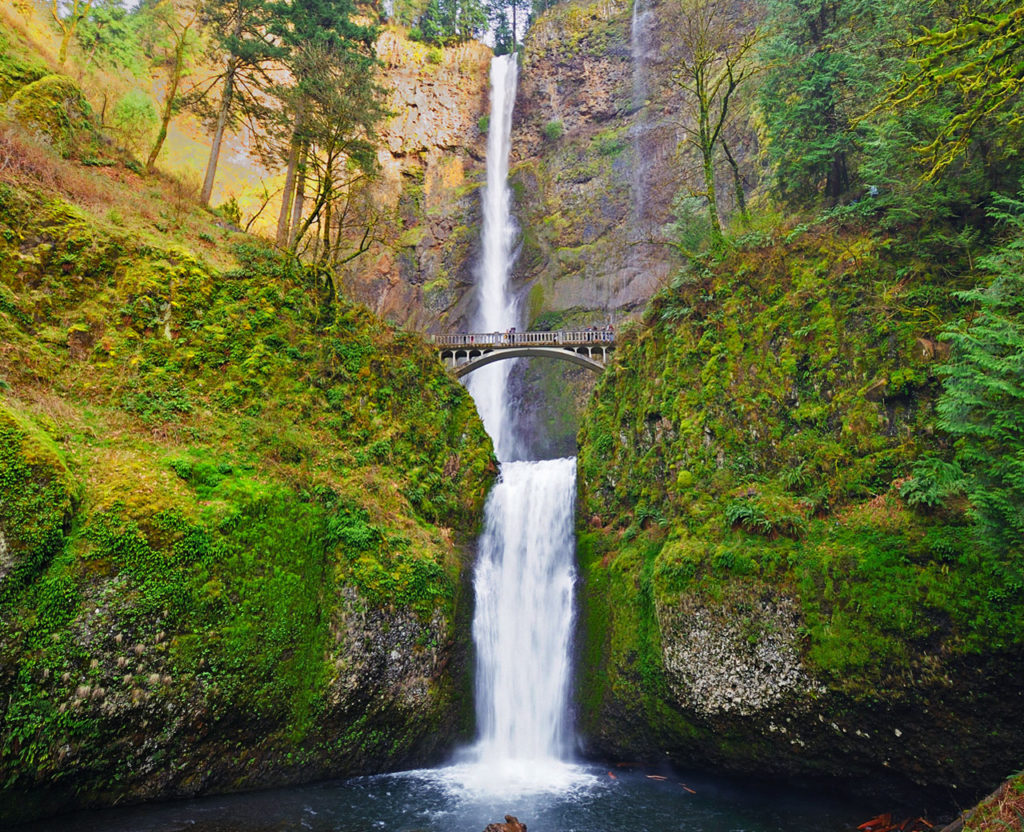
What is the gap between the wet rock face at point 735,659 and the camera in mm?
10031

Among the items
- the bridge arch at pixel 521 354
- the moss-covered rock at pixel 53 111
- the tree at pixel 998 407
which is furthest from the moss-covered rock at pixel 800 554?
the moss-covered rock at pixel 53 111

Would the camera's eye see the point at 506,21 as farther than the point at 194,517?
Yes

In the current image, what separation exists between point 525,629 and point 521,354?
1589 centimetres

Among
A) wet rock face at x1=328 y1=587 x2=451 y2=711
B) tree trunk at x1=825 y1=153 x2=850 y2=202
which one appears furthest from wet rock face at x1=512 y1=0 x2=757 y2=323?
wet rock face at x1=328 y1=587 x2=451 y2=711

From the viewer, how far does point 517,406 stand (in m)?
34.0

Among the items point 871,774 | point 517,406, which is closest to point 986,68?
point 871,774

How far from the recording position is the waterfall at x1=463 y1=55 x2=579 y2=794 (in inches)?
520

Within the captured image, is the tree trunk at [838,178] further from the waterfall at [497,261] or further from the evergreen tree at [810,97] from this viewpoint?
the waterfall at [497,261]

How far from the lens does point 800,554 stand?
412 inches

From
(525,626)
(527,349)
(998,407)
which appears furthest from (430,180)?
(998,407)

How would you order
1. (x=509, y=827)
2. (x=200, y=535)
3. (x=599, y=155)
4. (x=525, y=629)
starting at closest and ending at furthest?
(x=509, y=827) → (x=200, y=535) → (x=525, y=629) → (x=599, y=155)

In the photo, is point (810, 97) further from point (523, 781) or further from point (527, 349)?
point (523, 781)

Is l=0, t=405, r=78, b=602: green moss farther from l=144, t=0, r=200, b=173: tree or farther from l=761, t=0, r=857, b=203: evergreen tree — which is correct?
l=761, t=0, r=857, b=203: evergreen tree

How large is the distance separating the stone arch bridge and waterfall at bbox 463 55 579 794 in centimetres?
914
